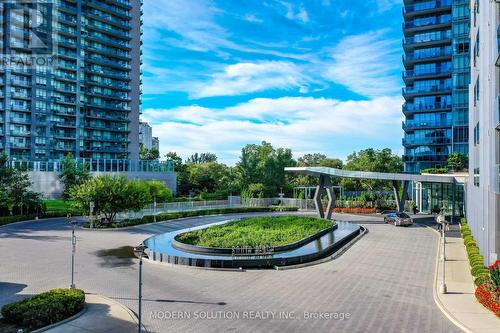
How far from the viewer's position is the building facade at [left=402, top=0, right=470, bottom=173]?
75.5 m

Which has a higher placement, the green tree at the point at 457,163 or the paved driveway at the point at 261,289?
the green tree at the point at 457,163

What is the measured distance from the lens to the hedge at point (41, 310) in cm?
1457

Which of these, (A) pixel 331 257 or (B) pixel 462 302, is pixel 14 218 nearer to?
(A) pixel 331 257

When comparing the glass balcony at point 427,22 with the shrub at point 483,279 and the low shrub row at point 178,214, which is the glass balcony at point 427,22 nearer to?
the low shrub row at point 178,214

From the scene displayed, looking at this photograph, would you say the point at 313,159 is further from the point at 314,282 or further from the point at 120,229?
the point at 314,282

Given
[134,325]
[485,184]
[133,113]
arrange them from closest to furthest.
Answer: [134,325], [485,184], [133,113]

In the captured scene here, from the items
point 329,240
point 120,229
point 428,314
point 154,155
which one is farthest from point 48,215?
point 154,155

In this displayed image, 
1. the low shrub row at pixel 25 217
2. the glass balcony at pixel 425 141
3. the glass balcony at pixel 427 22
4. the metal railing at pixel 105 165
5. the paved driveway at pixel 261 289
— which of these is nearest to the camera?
the paved driveway at pixel 261 289

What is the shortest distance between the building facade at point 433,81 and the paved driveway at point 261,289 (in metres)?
53.4

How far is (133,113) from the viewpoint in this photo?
117m

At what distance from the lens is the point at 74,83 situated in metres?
108

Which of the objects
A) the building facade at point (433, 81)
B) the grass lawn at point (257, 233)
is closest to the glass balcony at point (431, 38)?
the building facade at point (433, 81)

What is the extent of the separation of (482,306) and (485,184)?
27.9ft

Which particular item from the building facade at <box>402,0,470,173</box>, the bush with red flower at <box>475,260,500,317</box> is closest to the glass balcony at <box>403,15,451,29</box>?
the building facade at <box>402,0,470,173</box>
